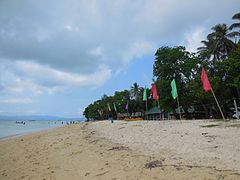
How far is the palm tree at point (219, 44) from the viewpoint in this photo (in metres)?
41.4

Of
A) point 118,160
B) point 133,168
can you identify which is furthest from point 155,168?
point 118,160

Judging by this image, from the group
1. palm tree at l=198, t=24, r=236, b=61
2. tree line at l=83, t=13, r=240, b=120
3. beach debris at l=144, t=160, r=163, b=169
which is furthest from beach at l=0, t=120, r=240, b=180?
palm tree at l=198, t=24, r=236, b=61

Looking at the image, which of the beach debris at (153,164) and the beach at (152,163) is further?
the beach debris at (153,164)

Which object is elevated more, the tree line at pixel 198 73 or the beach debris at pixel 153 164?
the tree line at pixel 198 73

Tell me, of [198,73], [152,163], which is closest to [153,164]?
[152,163]

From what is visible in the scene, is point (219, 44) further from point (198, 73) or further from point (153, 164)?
point (153, 164)

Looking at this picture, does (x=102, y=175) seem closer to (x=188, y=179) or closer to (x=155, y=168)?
(x=155, y=168)

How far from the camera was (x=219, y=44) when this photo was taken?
41.9m

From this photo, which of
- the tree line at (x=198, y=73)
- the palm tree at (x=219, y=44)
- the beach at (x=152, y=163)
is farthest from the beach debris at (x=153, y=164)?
the palm tree at (x=219, y=44)

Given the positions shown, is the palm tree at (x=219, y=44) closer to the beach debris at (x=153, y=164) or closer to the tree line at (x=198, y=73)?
the tree line at (x=198, y=73)

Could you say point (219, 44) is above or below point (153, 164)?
above

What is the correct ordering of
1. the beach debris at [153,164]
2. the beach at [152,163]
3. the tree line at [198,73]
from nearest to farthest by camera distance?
the beach at [152,163] < the beach debris at [153,164] < the tree line at [198,73]

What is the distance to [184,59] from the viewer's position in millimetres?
46625

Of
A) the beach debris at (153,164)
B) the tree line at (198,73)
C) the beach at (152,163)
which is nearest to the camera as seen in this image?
the beach at (152,163)
